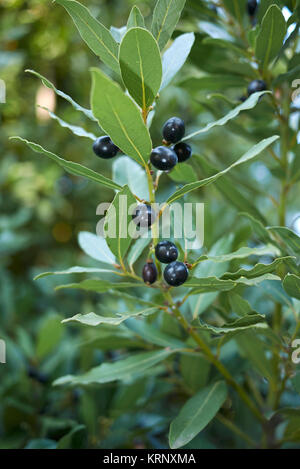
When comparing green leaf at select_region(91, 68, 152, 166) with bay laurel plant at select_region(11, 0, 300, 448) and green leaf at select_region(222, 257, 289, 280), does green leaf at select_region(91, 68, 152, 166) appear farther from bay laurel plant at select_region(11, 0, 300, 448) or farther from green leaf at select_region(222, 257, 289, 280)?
green leaf at select_region(222, 257, 289, 280)

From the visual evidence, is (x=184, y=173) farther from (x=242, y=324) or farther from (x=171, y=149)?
(x=242, y=324)

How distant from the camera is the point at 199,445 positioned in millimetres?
1006

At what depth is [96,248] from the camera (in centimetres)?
83

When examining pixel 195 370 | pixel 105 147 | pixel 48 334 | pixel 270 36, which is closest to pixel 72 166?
pixel 105 147

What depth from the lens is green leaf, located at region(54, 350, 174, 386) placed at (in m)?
0.87

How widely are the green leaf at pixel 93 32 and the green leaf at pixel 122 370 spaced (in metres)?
0.53

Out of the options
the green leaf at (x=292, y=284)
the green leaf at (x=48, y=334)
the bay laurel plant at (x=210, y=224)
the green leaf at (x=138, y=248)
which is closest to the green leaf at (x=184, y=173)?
the bay laurel plant at (x=210, y=224)

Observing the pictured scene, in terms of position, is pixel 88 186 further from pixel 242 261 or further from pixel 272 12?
pixel 272 12

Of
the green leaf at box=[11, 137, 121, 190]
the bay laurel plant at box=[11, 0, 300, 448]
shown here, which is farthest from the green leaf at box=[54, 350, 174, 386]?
the green leaf at box=[11, 137, 121, 190]

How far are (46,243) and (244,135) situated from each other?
5.09ft

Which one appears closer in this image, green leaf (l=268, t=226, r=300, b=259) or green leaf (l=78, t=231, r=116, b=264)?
green leaf (l=268, t=226, r=300, b=259)

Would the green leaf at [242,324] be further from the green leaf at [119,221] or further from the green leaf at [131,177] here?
the green leaf at [131,177]

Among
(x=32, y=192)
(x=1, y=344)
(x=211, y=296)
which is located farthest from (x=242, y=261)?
(x=32, y=192)

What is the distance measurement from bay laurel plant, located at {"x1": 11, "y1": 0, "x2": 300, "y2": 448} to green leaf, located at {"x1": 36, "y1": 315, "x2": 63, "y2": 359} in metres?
0.25
